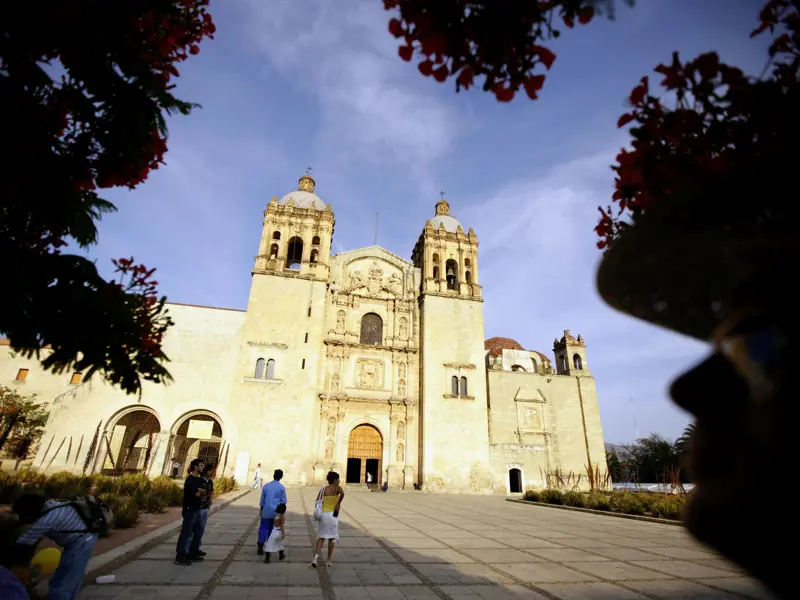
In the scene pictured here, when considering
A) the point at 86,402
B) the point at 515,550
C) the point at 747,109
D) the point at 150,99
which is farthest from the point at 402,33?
the point at 86,402

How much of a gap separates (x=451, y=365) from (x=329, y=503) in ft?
66.9

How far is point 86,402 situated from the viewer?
2100 centimetres

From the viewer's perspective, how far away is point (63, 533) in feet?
13.3

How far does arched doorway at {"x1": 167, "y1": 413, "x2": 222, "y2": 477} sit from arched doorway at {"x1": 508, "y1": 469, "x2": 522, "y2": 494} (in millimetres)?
16296

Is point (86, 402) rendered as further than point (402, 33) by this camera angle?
Yes

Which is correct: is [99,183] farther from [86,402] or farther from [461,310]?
[461,310]

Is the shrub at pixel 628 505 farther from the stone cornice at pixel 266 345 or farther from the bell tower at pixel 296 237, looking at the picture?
the bell tower at pixel 296 237

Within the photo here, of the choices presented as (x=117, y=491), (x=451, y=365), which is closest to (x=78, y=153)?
(x=117, y=491)

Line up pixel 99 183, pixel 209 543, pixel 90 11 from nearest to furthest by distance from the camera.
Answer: pixel 90 11 < pixel 99 183 < pixel 209 543

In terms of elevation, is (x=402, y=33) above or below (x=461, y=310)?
below

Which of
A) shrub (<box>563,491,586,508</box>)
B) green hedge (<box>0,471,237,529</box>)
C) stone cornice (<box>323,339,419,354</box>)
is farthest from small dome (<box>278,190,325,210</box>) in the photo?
shrub (<box>563,491,586,508</box>)

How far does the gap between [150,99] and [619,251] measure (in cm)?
265

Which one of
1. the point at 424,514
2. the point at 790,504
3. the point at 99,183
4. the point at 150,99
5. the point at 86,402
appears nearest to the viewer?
the point at 790,504

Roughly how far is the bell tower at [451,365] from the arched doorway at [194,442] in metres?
11.2
